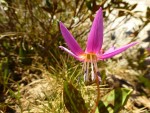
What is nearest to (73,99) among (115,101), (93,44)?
(115,101)

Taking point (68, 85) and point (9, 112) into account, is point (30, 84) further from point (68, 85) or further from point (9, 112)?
point (68, 85)

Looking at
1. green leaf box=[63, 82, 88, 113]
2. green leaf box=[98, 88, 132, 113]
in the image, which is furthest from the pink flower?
green leaf box=[98, 88, 132, 113]

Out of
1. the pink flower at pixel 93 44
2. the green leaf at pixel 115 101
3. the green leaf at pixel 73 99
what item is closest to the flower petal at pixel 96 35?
the pink flower at pixel 93 44

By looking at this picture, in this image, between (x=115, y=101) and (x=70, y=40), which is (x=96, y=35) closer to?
(x=70, y=40)

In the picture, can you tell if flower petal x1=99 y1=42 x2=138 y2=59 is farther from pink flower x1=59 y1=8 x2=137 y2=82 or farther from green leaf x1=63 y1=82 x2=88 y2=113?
green leaf x1=63 y1=82 x2=88 y2=113

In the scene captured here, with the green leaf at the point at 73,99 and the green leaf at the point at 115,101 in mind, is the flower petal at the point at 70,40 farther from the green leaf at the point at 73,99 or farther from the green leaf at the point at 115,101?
the green leaf at the point at 115,101

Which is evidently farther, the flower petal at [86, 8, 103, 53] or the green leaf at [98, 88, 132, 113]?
the green leaf at [98, 88, 132, 113]
